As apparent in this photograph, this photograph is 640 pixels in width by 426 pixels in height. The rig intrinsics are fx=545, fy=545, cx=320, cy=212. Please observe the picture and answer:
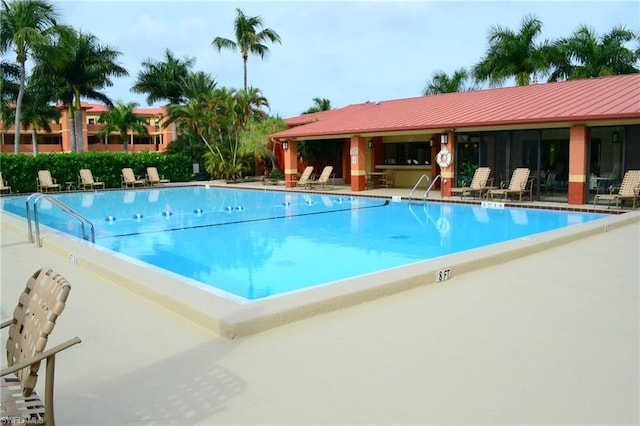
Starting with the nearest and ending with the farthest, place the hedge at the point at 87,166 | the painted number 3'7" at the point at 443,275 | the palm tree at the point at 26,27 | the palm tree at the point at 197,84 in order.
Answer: the painted number 3'7" at the point at 443,275 < the hedge at the point at 87,166 < the palm tree at the point at 26,27 < the palm tree at the point at 197,84

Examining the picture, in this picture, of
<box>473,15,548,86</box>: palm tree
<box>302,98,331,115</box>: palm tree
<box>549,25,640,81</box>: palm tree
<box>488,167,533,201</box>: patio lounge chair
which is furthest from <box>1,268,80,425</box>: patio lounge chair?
<box>302,98,331,115</box>: palm tree

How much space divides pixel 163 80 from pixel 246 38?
6.62m

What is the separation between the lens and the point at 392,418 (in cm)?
320

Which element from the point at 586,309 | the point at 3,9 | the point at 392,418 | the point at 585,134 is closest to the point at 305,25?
the point at 585,134

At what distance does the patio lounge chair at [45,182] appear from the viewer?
23828 mm

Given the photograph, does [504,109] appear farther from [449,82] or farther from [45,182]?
[45,182]

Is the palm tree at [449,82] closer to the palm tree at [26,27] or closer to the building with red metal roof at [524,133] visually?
the building with red metal roof at [524,133]

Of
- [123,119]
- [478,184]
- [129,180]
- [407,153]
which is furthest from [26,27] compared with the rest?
[478,184]

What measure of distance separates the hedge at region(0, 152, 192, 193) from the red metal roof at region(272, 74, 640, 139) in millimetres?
7893

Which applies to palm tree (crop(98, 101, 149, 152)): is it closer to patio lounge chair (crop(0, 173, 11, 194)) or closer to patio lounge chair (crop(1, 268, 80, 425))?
patio lounge chair (crop(0, 173, 11, 194))

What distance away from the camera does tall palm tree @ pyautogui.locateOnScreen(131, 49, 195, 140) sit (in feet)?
126

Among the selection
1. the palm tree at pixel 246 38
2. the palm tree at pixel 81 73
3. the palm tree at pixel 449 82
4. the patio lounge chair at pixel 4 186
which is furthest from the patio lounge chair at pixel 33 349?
the palm tree at pixel 246 38

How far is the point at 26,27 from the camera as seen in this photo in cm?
2814

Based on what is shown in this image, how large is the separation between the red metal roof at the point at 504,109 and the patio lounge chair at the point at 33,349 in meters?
14.7
